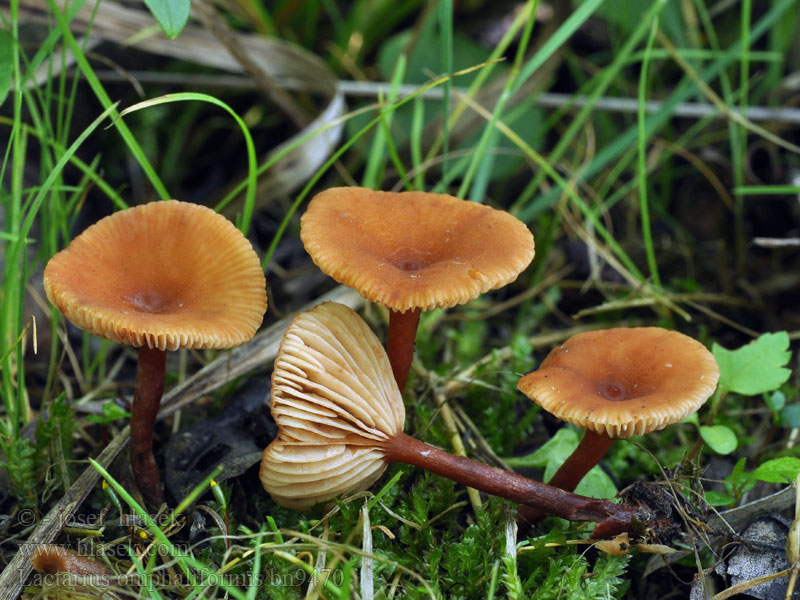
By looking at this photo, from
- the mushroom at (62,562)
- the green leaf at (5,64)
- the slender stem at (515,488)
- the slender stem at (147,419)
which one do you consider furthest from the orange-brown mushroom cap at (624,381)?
the green leaf at (5,64)

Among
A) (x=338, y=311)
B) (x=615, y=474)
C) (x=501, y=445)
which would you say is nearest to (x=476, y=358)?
(x=501, y=445)

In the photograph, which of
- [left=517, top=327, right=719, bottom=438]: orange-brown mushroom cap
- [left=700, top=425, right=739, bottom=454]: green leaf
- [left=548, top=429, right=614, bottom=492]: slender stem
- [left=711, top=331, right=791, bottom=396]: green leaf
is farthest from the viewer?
[left=711, top=331, right=791, bottom=396]: green leaf

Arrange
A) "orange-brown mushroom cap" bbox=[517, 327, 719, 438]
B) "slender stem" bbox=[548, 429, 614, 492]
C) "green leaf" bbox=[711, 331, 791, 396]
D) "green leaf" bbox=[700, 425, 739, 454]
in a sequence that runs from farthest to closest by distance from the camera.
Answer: "green leaf" bbox=[711, 331, 791, 396]
"green leaf" bbox=[700, 425, 739, 454]
"slender stem" bbox=[548, 429, 614, 492]
"orange-brown mushroom cap" bbox=[517, 327, 719, 438]

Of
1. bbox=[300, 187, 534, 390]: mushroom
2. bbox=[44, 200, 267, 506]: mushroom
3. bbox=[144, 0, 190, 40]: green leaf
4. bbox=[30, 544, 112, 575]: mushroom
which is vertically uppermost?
bbox=[144, 0, 190, 40]: green leaf

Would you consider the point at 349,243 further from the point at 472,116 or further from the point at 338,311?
the point at 472,116

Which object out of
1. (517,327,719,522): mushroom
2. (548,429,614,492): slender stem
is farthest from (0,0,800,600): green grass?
(517,327,719,522): mushroom

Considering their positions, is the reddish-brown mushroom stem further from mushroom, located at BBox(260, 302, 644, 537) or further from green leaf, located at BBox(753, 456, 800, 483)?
green leaf, located at BBox(753, 456, 800, 483)
